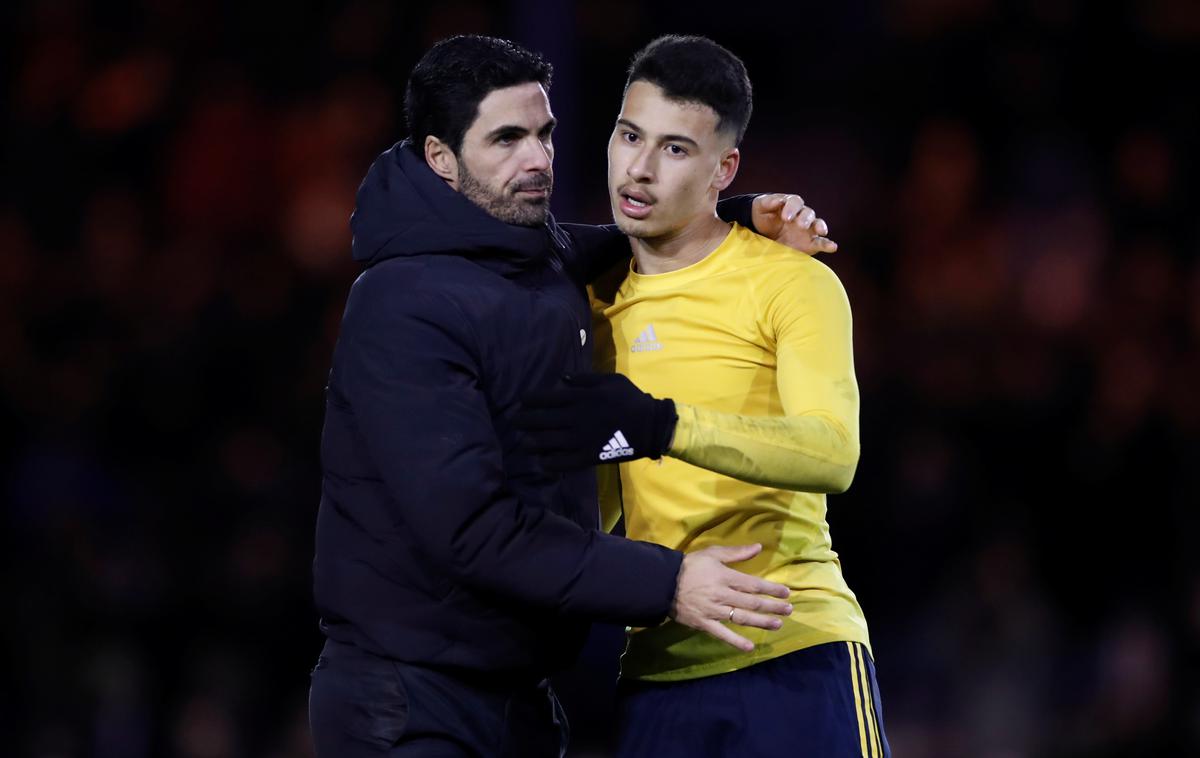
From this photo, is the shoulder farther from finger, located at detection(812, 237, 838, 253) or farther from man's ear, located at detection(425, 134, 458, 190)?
man's ear, located at detection(425, 134, 458, 190)

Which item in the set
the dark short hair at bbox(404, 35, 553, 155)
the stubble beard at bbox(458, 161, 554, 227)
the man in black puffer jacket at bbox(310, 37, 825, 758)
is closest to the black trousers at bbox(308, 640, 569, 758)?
the man in black puffer jacket at bbox(310, 37, 825, 758)

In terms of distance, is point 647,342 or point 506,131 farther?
point 647,342

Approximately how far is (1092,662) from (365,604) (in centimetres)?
415

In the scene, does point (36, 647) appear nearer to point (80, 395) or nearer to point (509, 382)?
point (80, 395)

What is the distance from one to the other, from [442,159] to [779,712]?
1.28m

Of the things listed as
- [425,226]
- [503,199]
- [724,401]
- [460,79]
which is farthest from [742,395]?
[460,79]

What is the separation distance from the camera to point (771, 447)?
299cm

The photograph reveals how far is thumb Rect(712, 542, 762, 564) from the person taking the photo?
3012 mm

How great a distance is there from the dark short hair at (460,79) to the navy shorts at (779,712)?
47.3 inches

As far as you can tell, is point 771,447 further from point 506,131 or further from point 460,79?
point 460,79

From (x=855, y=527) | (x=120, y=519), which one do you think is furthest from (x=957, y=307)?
(x=120, y=519)

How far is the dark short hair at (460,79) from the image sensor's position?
10.3 feet

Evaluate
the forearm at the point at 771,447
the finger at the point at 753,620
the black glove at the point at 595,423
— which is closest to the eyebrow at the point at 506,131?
the black glove at the point at 595,423

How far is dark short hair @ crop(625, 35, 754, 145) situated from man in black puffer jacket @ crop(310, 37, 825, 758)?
258 mm
